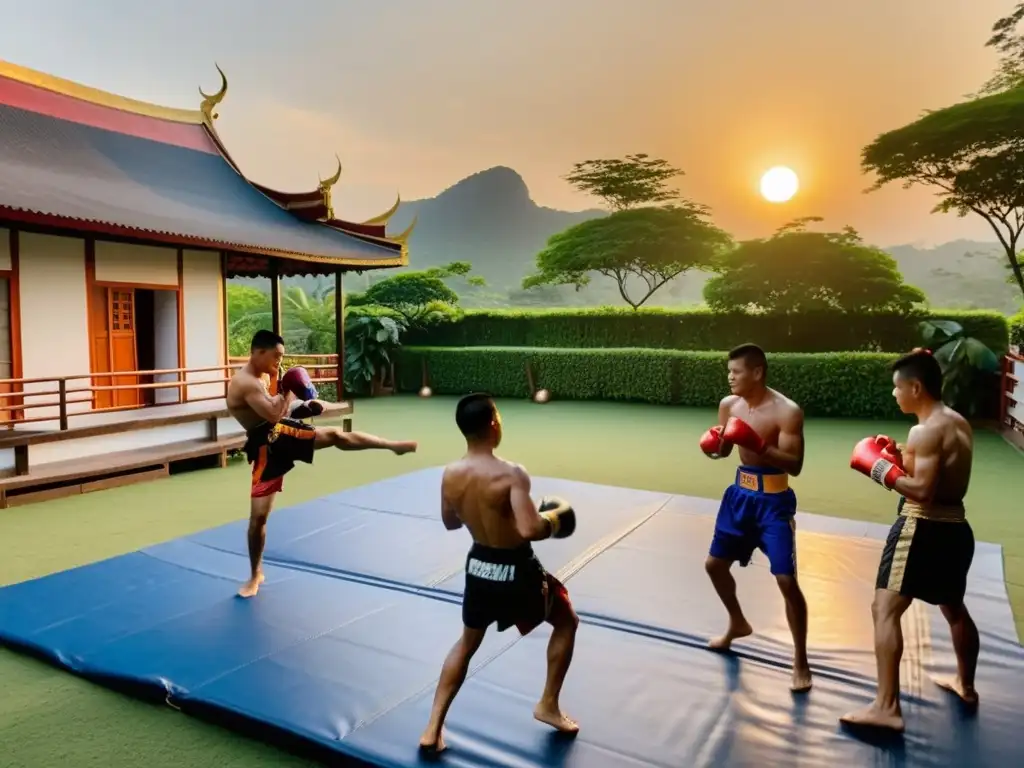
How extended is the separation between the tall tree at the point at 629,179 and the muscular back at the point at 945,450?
22.5m

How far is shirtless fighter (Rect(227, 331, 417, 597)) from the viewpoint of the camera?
3992mm

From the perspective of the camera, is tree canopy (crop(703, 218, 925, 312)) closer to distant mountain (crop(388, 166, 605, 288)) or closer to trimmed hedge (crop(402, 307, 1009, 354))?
trimmed hedge (crop(402, 307, 1009, 354))

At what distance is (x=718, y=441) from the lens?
9.78 feet

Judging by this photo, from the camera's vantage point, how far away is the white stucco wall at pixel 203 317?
31.4ft

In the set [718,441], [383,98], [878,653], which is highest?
[383,98]

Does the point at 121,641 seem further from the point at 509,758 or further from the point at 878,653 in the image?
the point at 878,653

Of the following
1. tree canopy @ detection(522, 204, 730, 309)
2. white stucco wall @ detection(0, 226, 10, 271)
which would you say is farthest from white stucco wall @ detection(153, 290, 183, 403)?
tree canopy @ detection(522, 204, 730, 309)

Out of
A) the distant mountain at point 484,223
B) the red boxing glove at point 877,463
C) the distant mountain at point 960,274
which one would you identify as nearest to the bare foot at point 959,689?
the red boxing glove at point 877,463

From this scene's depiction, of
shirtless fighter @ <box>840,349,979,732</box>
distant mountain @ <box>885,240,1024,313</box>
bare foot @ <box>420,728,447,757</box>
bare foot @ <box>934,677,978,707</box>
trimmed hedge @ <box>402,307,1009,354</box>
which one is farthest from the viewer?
distant mountain @ <box>885,240,1024,313</box>

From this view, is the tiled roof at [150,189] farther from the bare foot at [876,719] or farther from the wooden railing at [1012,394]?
the wooden railing at [1012,394]

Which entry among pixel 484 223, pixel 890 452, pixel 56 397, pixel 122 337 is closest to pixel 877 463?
pixel 890 452

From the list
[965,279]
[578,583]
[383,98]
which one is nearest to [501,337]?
[383,98]

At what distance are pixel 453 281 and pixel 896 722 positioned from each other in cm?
4558

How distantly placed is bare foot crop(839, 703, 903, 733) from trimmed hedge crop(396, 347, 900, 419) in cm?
1053
